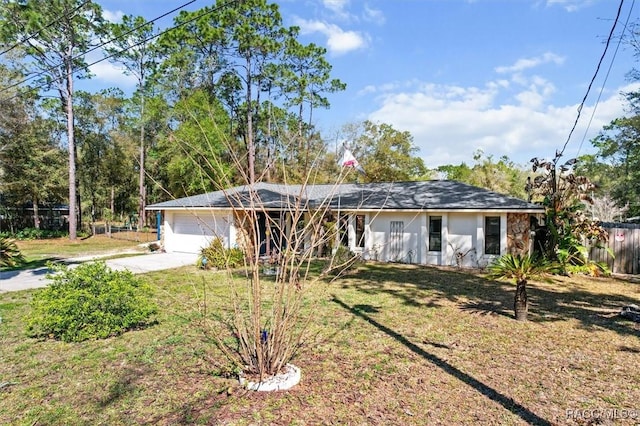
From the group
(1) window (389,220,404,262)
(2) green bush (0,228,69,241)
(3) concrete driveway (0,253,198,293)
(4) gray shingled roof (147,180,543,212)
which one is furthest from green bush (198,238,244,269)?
(2) green bush (0,228,69,241)

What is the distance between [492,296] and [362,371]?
573cm

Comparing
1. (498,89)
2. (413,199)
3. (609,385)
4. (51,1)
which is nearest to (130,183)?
(51,1)

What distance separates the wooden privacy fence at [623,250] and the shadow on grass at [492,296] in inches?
118

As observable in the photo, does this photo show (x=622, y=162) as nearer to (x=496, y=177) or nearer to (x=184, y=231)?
(x=496, y=177)

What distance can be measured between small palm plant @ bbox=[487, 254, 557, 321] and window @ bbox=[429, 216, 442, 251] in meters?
7.81

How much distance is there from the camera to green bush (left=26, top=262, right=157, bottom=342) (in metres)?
5.46

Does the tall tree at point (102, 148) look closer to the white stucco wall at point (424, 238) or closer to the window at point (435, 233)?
the white stucco wall at point (424, 238)

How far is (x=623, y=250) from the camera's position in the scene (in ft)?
40.2

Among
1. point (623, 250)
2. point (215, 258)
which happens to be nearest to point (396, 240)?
point (215, 258)

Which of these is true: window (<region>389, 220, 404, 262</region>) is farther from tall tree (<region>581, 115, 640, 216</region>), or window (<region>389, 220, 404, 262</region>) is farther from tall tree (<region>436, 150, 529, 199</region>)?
tall tree (<region>436, 150, 529, 199</region>)

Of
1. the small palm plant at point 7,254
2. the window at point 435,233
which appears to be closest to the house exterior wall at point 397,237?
the window at point 435,233

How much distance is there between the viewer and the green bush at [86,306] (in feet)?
17.9

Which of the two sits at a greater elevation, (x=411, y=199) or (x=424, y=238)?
(x=411, y=199)

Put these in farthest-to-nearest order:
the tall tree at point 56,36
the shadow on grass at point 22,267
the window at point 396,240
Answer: the tall tree at point 56,36 → the window at point 396,240 → the shadow on grass at point 22,267
